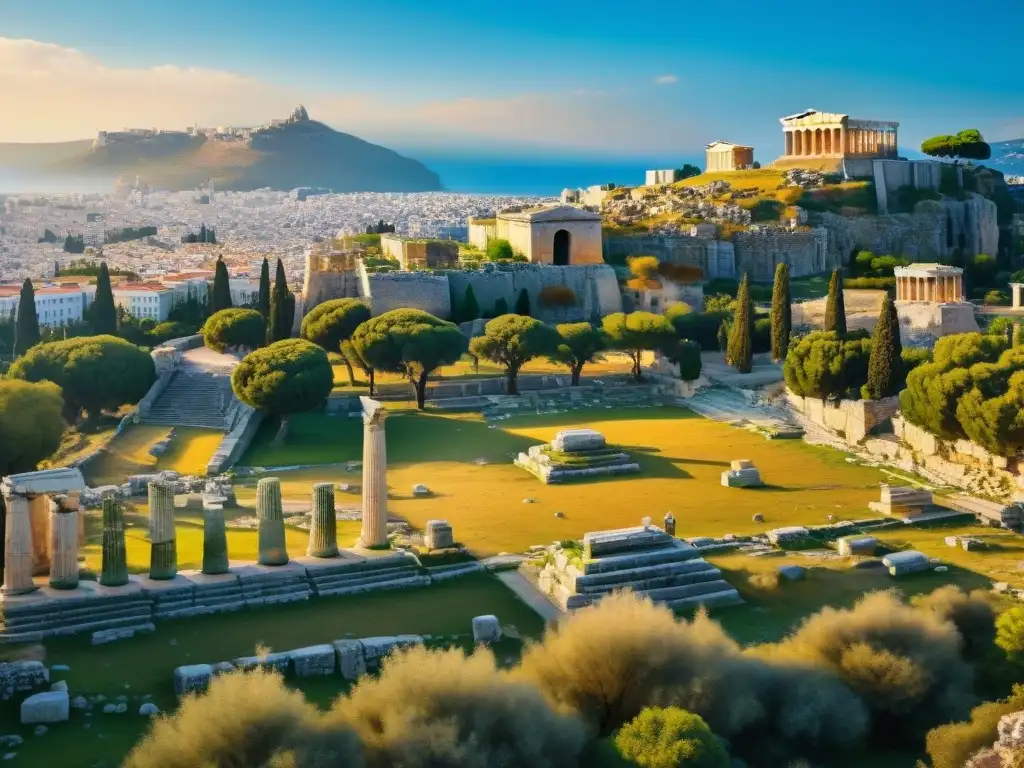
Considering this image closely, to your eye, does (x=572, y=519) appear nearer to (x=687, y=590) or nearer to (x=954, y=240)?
(x=687, y=590)

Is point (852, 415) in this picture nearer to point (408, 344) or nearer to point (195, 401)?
point (408, 344)

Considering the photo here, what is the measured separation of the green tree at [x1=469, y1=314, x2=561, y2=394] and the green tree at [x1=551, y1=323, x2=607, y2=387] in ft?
0.95

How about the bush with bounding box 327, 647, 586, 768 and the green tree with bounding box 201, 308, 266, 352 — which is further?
the green tree with bounding box 201, 308, 266, 352

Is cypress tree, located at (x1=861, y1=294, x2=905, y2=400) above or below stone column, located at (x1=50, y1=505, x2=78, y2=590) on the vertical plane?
above

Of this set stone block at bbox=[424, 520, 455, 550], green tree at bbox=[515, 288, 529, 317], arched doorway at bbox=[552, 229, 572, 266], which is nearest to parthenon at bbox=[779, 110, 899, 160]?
arched doorway at bbox=[552, 229, 572, 266]

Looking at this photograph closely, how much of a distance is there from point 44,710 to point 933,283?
40747mm

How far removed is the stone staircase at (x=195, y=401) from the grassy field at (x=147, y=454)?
75 centimetres

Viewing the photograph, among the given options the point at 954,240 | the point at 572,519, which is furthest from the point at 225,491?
the point at 954,240

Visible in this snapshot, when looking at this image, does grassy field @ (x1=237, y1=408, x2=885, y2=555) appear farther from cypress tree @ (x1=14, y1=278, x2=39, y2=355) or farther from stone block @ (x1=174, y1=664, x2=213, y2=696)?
cypress tree @ (x1=14, y1=278, x2=39, y2=355)

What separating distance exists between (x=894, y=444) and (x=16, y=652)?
23403mm

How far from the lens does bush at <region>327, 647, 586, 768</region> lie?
1477 cm

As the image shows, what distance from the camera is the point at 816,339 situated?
4009 centimetres

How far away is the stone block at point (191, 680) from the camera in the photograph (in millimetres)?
18266

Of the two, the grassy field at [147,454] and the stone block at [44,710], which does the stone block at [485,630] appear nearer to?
the stone block at [44,710]
